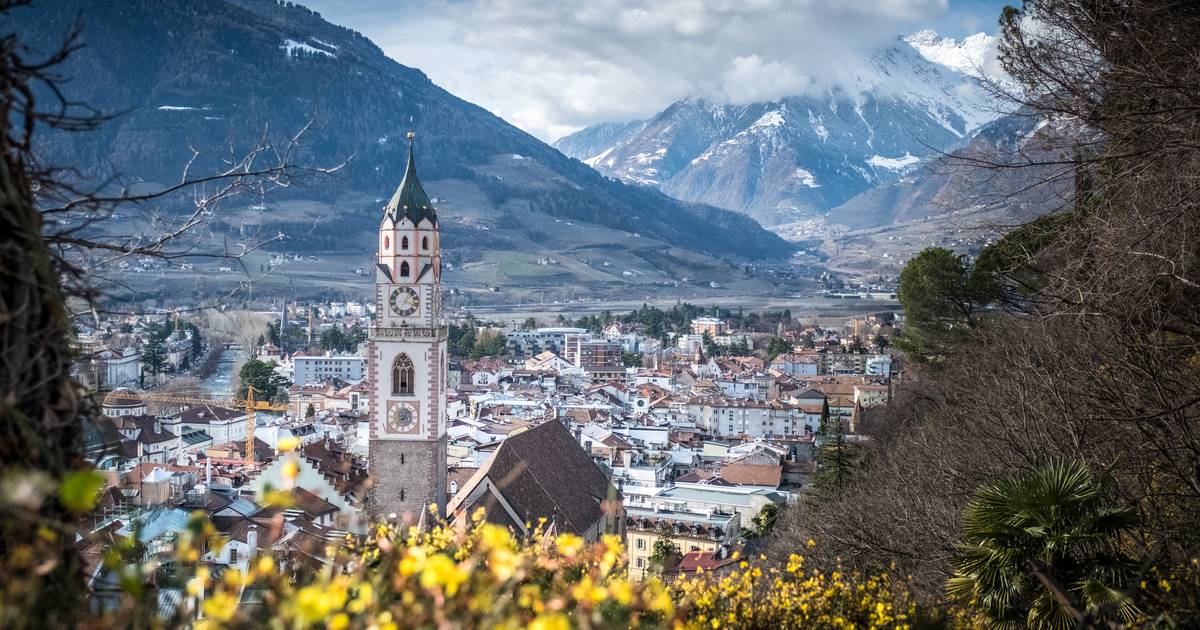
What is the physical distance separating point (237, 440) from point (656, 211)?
6183 inches

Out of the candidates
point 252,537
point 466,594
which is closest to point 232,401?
point 252,537

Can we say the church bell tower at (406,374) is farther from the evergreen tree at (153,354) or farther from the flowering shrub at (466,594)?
the evergreen tree at (153,354)

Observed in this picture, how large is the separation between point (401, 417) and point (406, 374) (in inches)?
30.1

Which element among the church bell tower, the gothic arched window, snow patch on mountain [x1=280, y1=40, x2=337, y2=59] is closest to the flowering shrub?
the church bell tower

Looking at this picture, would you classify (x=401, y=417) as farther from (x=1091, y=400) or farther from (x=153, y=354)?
(x=153, y=354)

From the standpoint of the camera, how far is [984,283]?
63.5ft

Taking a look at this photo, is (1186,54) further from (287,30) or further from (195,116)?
(287,30)

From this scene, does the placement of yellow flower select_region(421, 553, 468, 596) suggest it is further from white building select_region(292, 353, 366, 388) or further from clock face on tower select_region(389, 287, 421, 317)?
white building select_region(292, 353, 366, 388)

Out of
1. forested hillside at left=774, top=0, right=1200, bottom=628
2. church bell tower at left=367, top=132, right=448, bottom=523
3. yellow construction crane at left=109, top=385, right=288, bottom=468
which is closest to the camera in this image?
forested hillside at left=774, top=0, right=1200, bottom=628

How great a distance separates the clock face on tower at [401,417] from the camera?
17.6 metres

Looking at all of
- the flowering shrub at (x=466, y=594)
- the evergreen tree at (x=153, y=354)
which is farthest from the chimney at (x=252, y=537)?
the evergreen tree at (x=153, y=354)

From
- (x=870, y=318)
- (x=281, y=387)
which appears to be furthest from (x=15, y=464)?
(x=870, y=318)

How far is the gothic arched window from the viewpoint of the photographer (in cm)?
1778

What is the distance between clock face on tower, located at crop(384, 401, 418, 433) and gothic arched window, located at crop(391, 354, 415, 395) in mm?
291
